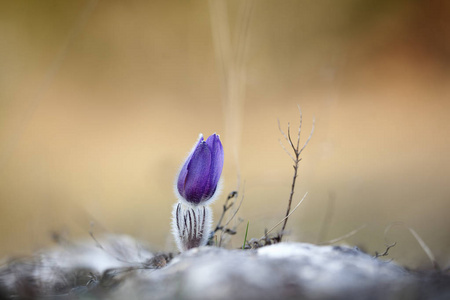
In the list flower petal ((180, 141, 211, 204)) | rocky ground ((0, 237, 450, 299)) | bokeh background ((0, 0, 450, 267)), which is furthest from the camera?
bokeh background ((0, 0, 450, 267))

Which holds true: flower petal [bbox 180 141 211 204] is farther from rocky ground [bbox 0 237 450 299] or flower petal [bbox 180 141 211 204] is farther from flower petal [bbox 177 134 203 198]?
rocky ground [bbox 0 237 450 299]

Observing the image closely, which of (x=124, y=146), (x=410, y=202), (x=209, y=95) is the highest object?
(x=209, y=95)

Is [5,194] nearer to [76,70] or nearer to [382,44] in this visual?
[76,70]

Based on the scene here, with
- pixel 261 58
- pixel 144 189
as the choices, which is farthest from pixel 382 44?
pixel 144 189

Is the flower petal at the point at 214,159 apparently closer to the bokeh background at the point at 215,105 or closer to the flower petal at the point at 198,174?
the flower petal at the point at 198,174

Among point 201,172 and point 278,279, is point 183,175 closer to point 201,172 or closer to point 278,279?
point 201,172

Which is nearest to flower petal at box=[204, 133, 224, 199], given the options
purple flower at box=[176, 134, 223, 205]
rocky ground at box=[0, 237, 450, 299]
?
purple flower at box=[176, 134, 223, 205]

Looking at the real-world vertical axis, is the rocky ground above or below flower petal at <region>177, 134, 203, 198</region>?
below
